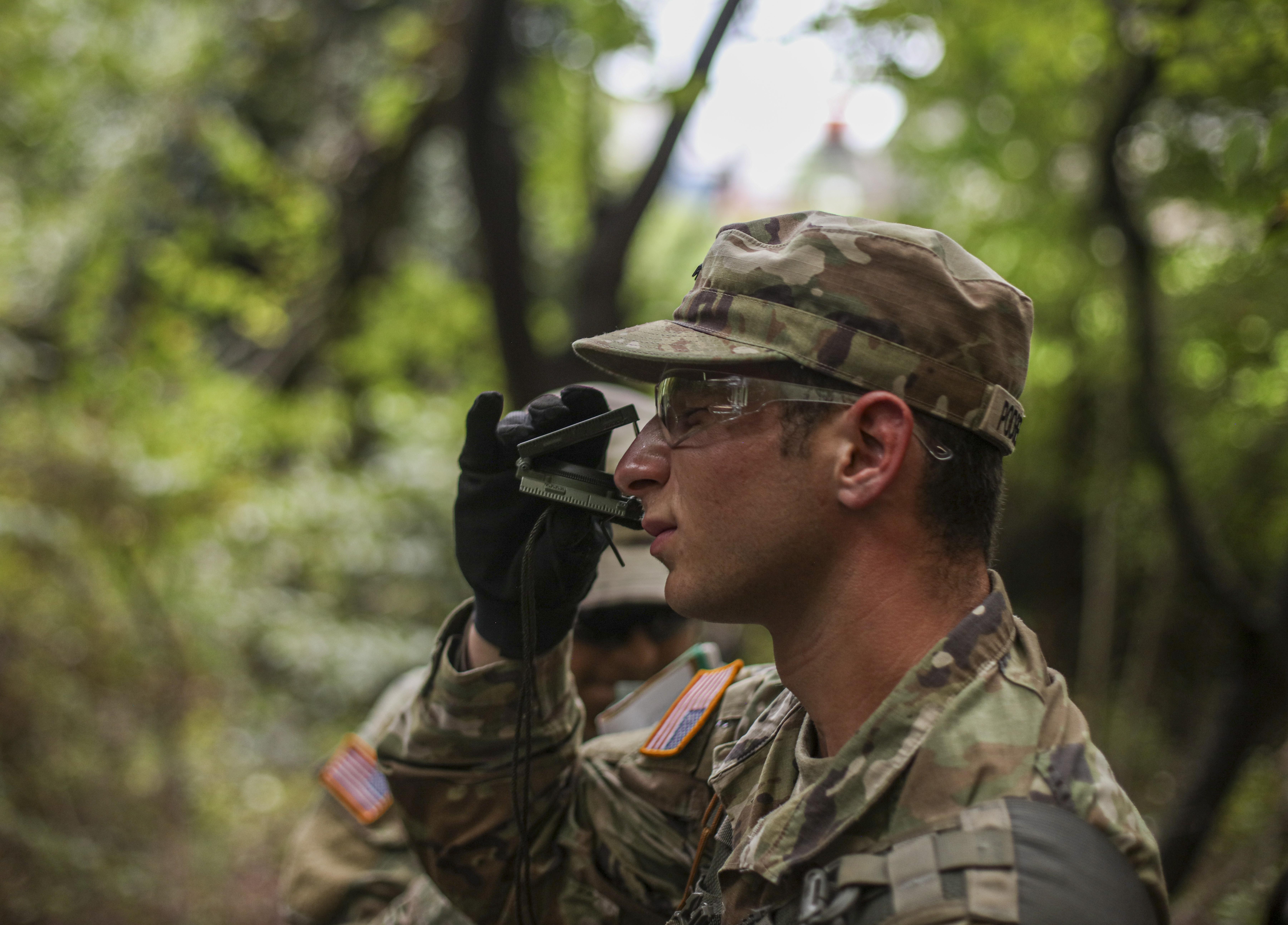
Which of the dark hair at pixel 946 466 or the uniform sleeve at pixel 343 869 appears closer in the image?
the dark hair at pixel 946 466

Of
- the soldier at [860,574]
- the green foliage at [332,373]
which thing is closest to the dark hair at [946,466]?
the soldier at [860,574]

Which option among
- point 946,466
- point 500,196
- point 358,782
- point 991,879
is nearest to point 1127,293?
point 500,196

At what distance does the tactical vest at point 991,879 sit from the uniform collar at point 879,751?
0.08m

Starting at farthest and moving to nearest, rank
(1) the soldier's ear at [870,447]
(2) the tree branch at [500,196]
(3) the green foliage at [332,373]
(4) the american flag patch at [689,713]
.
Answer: (3) the green foliage at [332,373]
(2) the tree branch at [500,196]
(4) the american flag patch at [689,713]
(1) the soldier's ear at [870,447]

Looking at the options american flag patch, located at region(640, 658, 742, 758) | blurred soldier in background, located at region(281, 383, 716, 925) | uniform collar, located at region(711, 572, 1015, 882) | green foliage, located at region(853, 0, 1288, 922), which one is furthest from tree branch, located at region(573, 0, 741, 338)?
uniform collar, located at region(711, 572, 1015, 882)

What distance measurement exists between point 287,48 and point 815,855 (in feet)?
30.1

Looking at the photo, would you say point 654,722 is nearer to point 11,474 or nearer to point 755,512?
point 755,512

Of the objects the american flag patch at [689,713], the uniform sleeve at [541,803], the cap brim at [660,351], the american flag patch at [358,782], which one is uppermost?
the cap brim at [660,351]

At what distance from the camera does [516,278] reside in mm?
4336

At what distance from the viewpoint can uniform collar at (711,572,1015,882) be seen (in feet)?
4.62

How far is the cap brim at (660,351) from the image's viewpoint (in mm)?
1537

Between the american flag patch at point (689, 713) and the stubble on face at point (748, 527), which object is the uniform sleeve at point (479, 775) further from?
the stubble on face at point (748, 527)

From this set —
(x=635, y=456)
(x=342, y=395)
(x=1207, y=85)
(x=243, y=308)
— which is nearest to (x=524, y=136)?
(x=243, y=308)

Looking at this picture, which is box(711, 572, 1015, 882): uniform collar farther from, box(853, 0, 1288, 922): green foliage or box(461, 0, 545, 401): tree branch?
box(461, 0, 545, 401): tree branch
